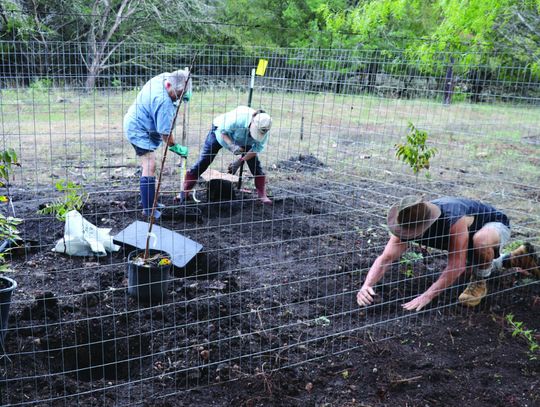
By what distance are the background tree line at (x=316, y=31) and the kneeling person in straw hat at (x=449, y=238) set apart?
121 cm

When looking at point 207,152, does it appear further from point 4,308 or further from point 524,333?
point 524,333

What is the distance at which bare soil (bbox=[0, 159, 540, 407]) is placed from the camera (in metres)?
2.72

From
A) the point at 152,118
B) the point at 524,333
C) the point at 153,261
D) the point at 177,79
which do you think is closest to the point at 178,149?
the point at 152,118

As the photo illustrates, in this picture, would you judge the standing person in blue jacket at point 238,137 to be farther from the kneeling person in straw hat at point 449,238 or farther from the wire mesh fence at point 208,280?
the kneeling person in straw hat at point 449,238

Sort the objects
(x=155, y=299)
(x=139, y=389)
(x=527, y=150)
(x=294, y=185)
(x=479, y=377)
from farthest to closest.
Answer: (x=527, y=150), (x=294, y=185), (x=155, y=299), (x=479, y=377), (x=139, y=389)

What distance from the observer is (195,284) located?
3.80m

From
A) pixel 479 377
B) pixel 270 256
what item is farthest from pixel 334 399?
pixel 270 256

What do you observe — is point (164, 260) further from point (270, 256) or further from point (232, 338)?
point (270, 256)

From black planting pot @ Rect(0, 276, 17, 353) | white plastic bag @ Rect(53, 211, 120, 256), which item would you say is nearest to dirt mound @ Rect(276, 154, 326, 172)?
white plastic bag @ Rect(53, 211, 120, 256)

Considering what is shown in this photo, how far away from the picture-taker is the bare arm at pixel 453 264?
3580 millimetres

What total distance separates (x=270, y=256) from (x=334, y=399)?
193 cm

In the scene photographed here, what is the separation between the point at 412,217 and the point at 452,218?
0.35m

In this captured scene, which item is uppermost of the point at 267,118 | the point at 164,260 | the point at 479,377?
the point at 267,118

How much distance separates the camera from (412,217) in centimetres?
344
